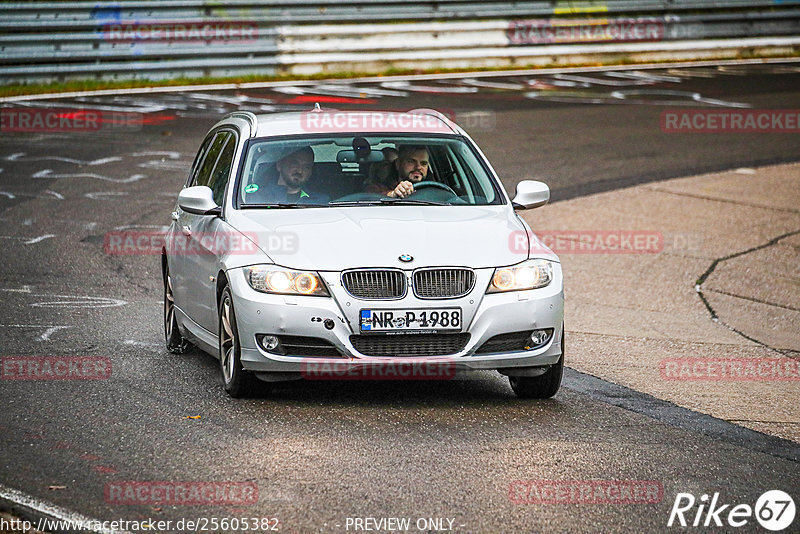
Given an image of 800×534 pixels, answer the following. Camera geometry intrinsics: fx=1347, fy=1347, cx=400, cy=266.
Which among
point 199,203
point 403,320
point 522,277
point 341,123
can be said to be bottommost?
point 403,320

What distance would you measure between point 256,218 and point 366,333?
1160 millimetres

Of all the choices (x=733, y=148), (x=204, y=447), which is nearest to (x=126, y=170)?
(x=733, y=148)

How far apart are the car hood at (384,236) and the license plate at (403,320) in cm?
26

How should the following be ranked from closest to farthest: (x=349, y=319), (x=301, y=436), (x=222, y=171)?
(x=301, y=436)
(x=349, y=319)
(x=222, y=171)

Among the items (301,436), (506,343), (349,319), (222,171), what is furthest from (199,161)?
(301,436)

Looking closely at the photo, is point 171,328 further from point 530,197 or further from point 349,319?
point 530,197

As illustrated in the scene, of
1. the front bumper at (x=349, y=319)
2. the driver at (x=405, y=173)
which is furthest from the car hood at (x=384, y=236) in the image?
the driver at (x=405, y=173)

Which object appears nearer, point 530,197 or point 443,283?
point 443,283

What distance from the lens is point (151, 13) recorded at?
2505 cm

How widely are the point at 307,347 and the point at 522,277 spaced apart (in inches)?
47.8

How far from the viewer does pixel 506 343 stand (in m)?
7.18

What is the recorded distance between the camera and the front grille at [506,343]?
7.11 metres

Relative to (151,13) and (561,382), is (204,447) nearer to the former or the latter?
(561,382)

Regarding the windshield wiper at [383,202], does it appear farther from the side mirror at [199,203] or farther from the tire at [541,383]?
the tire at [541,383]
